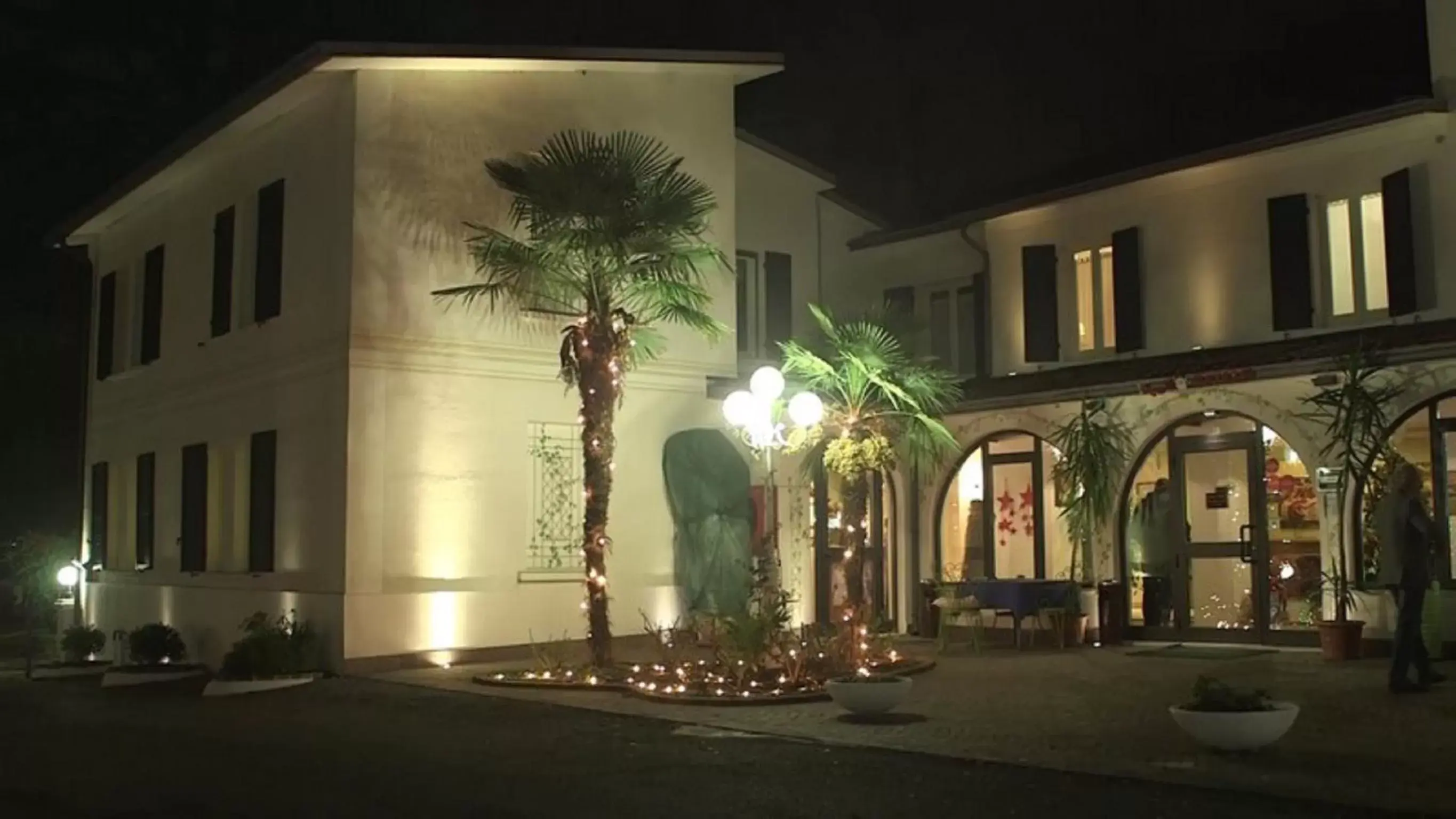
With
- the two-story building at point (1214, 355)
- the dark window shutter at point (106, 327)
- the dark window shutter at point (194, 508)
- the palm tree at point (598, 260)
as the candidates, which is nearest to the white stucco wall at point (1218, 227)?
→ the two-story building at point (1214, 355)

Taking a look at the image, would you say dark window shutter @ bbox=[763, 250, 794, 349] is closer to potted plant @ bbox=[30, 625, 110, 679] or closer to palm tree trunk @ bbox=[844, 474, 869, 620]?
palm tree trunk @ bbox=[844, 474, 869, 620]

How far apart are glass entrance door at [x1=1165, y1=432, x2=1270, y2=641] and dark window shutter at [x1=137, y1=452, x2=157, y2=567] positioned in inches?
546

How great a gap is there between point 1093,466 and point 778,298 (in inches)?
240

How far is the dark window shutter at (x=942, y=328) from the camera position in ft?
68.5

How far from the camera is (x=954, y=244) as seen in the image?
20.8 m

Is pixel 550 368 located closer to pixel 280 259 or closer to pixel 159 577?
pixel 280 259

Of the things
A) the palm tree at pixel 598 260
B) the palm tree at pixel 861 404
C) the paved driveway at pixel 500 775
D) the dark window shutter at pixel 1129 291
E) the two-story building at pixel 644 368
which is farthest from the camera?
the dark window shutter at pixel 1129 291

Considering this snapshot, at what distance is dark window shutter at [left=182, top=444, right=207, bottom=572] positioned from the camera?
19047mm

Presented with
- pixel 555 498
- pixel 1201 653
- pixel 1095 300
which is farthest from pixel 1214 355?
pixel 555 498

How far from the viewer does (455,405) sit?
16.5m

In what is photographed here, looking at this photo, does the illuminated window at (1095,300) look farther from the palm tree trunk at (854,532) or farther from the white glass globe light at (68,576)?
the white glass globe light at (68,576)

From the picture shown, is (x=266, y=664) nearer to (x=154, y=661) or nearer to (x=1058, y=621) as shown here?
(x=154, y=661)

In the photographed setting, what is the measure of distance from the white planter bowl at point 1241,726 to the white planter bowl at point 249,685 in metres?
9.59

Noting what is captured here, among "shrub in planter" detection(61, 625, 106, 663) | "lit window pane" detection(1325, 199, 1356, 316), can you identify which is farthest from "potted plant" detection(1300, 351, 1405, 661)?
"shrub in planter" detection(61, 625, 106, 663)
